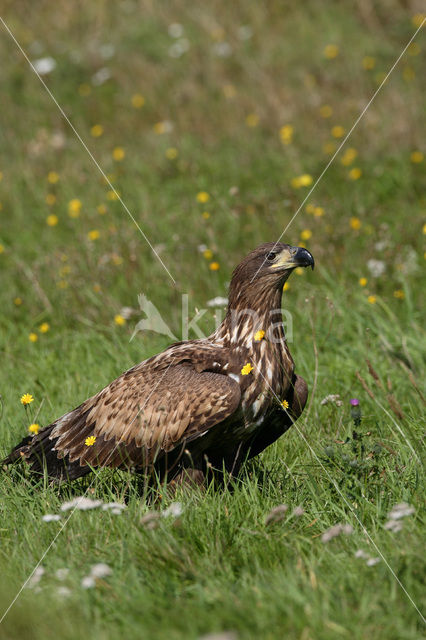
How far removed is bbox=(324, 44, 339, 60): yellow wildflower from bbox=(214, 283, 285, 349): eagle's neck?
761cm

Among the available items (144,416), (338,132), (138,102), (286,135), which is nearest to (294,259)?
(144,416)

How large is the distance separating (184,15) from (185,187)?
4951 millimetres

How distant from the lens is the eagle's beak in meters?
4.58

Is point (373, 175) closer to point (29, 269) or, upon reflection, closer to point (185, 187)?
point (185, 187)

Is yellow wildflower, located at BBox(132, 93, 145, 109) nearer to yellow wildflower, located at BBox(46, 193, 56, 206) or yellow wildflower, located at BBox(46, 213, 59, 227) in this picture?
yellow wildflower, located at BBox(46, 193, 56, 206)

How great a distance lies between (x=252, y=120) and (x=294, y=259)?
6.13m

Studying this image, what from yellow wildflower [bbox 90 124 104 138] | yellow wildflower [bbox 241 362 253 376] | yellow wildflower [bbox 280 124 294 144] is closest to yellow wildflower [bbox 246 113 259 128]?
yellow wildflower [bbox 280 124 294 144]

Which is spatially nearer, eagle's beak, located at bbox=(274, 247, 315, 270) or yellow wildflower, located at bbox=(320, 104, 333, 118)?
eagle's beak, located at bbox=(274, 247, 315, 270)

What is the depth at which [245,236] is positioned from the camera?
783cm

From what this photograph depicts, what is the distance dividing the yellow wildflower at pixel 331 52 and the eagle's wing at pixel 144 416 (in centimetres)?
796

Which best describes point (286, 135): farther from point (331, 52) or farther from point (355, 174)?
point (331, 52)

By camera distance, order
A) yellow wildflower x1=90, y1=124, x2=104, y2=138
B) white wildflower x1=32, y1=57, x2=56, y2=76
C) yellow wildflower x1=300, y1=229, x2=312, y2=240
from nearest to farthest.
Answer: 1. yellow wildflower x1=300, y1=229, x2=312, y2=240
2. yellow wildflower x1=90, y1=124, x2=104, y2=138
3. white wildflower x1=32, y1=57, x2=56, y2=76

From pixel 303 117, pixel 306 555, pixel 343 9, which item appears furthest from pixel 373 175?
pixel 306 555

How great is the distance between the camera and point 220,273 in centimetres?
731
